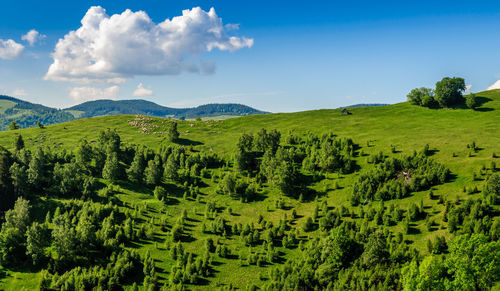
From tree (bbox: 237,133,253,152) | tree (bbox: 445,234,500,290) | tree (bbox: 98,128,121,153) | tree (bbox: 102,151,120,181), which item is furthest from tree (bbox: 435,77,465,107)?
tree (bbox: 98,128,121,153)

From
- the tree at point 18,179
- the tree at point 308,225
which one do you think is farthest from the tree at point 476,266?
the tree at point 18,179

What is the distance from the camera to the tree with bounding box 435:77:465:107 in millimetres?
163000

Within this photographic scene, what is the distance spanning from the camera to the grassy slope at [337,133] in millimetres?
78500

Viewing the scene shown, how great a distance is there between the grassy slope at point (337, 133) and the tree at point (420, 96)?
5.33 meters

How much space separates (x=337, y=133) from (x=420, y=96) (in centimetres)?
7563

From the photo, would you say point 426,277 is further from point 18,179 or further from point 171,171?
point 18,179

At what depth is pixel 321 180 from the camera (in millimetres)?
108938

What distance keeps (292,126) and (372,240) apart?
116m

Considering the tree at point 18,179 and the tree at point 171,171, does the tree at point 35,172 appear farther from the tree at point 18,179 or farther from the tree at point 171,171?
the tree at point 171,171

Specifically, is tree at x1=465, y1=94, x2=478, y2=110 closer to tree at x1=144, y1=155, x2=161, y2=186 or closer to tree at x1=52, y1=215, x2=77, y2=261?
tree at x1=144, y1=155, x2=161, y2=186

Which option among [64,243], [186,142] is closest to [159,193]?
[64,243]

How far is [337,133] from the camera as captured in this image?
150m

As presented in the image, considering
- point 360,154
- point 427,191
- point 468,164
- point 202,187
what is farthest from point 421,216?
point 202,187

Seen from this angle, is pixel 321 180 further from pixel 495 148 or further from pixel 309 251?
pixel 495 148
